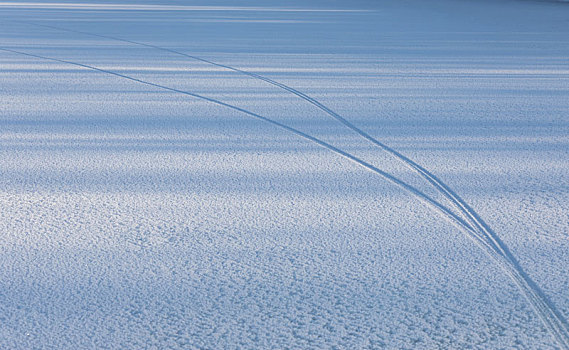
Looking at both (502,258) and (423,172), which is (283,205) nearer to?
(423,172)

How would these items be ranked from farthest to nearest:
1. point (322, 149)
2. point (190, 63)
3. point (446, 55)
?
point (446, 55), point (190, 63), point (322, 149)

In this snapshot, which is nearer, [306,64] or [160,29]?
[306,64]

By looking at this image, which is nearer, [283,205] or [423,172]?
[283,205]

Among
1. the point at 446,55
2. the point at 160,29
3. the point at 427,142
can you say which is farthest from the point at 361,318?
the point at 160,29

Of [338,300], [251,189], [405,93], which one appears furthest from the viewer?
[405,93]

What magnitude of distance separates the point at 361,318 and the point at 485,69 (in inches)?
263

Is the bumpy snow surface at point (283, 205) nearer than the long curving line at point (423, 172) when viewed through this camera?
Yes

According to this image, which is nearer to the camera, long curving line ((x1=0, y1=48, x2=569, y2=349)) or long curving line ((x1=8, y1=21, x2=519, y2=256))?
long curving line ((x1=0, y1=48, x2=569, y2=349))

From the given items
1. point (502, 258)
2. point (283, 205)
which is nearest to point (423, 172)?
point (283, 205)

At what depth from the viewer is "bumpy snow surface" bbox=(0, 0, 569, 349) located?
278 cm

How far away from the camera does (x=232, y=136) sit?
215 inches

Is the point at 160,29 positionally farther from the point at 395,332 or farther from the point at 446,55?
the point at 395,332

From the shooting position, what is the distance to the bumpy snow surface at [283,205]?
278 centimetres

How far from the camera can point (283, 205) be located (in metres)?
4.02
